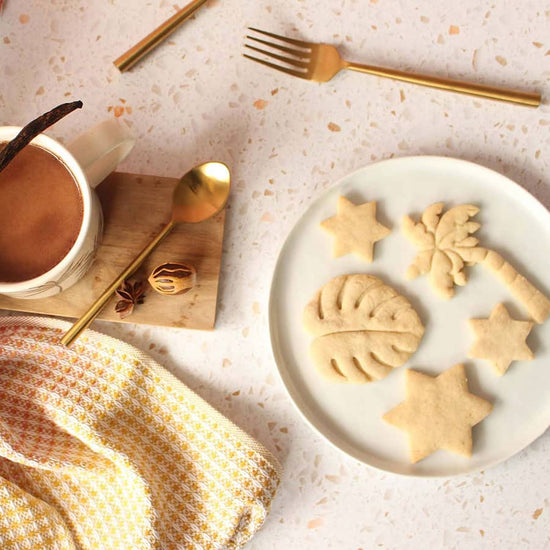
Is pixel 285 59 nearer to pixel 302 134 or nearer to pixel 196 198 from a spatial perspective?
pixel 302 134

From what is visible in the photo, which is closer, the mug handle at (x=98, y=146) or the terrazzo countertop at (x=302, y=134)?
the mug handle at (x=98, y=146)

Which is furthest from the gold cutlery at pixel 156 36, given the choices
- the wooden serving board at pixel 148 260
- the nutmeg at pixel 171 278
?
the nutmeg at pixel 171 278

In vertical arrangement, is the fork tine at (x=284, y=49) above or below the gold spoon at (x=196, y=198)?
above

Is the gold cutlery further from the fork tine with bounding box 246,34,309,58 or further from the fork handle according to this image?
the fork handle

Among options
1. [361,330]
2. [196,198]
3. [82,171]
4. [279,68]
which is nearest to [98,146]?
[82,171]

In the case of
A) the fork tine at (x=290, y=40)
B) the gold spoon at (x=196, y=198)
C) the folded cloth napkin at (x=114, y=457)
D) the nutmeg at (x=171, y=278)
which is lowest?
the folded cloth napkin at (x=114, y=457)

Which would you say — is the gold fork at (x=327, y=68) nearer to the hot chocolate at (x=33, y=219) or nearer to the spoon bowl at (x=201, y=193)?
the spoon bowl at (x=201, y=193)

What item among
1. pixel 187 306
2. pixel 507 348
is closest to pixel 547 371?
pixel 507 348
